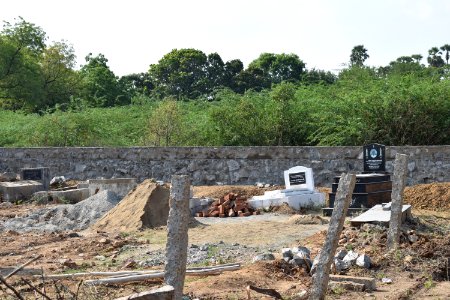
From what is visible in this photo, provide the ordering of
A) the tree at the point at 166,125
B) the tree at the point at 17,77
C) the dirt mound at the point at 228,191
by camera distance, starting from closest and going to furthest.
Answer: the dirt mound at the point at 228,191
the tree at the point at 166,125
the tree at the point at 17,77

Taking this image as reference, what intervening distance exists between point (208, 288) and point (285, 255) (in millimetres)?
1721

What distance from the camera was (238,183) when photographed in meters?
20.3

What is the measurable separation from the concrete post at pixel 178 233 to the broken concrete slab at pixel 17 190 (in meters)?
13.4

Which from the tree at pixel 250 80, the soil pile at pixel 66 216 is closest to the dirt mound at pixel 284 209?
the soil pile at pixel 66 216

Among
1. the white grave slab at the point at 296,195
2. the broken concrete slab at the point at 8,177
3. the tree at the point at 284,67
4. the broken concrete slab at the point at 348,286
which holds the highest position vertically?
the tree at the point at 284,67

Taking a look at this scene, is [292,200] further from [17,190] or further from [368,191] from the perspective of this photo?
[17,190]

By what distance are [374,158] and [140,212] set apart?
4761 millimetres

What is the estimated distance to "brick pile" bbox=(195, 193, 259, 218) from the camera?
16.0 meters

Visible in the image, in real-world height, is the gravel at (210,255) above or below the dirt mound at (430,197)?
below

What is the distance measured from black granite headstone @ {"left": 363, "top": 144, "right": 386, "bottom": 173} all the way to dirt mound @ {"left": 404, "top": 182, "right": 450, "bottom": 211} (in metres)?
0.86

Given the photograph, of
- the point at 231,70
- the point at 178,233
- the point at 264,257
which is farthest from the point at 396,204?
the point at 231,70

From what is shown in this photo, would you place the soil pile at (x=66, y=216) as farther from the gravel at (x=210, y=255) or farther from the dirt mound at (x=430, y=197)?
the dirt mound at (x=430, y=197)

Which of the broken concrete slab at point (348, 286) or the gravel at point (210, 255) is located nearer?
the broken concrete slab at point (348, 286)

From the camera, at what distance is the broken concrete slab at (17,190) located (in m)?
19.4
